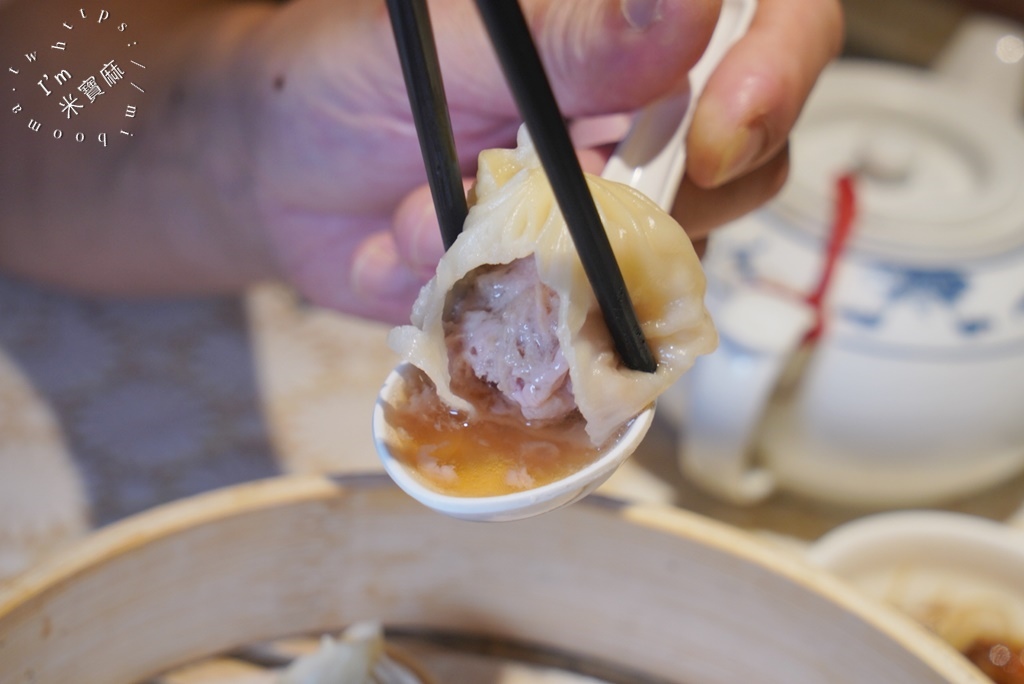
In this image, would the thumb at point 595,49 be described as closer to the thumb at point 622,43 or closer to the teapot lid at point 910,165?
the thumb at point 622,43

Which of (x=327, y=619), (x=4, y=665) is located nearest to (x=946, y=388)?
(x=327, y=619)

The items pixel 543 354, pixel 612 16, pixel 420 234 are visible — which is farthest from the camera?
pixel 420 234

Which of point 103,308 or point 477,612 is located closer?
point 477,612

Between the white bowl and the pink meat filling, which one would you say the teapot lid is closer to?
the white bowl

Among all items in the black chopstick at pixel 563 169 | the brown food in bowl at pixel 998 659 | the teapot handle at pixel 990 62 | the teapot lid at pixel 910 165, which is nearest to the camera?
the black chopstick at pixel 563 169

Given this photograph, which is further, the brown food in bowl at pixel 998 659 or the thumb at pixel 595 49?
the brown food in bowl at pixel 998 659

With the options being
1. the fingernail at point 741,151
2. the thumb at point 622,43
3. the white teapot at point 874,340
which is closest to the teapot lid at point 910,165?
the white teapot at point 874,340

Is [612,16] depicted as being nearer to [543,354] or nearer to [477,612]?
[543,354]
